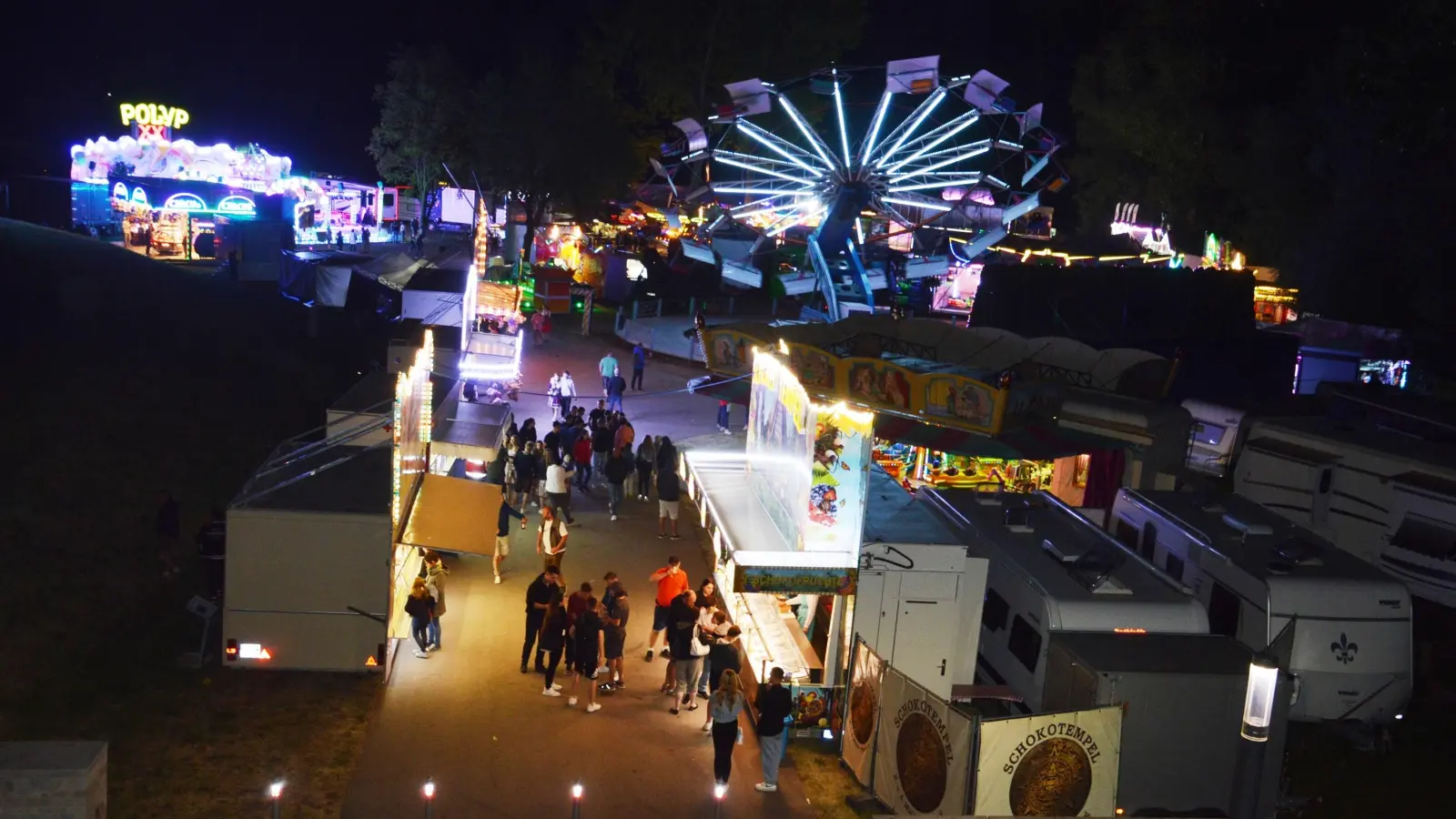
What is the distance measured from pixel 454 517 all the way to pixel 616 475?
4.74 metres

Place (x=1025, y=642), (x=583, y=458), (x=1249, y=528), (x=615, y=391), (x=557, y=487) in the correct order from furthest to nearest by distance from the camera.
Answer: (x=615, y=391) → (x=583, y=458) → (x=557, y=487) → (x=1249, y=528) → (x=1025, y=642)

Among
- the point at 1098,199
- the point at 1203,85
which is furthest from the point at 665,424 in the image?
the point at 1098,199

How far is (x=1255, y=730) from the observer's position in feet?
24.4

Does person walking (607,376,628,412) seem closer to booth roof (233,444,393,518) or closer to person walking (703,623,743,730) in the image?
booth roof (233,444,393,518)

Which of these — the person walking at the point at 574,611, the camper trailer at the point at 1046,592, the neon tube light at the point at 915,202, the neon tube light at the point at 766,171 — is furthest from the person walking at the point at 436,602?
the neon tube light at the point at 915,202

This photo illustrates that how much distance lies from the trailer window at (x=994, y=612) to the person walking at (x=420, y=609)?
5.47 meters

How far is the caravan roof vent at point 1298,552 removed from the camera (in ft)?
39.3

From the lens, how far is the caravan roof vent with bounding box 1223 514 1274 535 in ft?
42.2

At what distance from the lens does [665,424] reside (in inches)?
953

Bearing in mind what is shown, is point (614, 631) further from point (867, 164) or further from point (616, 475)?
point (867, 164)

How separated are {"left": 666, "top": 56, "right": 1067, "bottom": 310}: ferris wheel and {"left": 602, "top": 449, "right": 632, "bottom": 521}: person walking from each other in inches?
516

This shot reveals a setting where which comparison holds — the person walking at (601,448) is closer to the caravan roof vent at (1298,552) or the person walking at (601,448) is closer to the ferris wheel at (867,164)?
the caravan roof vent at (1298,552)

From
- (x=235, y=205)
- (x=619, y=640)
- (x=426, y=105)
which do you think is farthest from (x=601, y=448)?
(x=426, y=105)

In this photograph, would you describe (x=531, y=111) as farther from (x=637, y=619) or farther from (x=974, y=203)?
(x=637, y=619)
